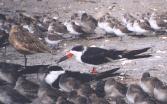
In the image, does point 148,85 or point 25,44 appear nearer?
point 148,85

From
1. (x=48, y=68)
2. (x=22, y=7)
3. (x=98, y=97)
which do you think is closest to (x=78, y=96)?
(x=98, y=97)

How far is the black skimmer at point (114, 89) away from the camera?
35.0 ft

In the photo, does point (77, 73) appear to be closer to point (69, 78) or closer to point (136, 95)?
point (69, 78)

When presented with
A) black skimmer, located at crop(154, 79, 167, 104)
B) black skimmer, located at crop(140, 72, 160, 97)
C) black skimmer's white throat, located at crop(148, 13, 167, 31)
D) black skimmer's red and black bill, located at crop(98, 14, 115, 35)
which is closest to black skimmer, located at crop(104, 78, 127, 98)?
black skimmer, located at crop(140, 72, 160, 97)

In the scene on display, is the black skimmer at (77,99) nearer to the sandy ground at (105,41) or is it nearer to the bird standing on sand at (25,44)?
the sandy ground at (105,41)

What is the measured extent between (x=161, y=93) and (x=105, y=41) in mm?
4924

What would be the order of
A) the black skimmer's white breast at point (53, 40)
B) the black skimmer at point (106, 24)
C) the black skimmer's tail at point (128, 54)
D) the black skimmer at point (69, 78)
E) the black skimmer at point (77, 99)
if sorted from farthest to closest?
the black skimmer at point (106, 24) → the black skimmer's white breast at point (53, 40) → the black skimmer's tail at point (128, 54) → the black skimmer at point (69, 78) → the black skimmer at point (77, 99)

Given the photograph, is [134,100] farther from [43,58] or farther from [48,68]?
[43,58]

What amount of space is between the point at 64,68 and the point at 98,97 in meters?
2.87

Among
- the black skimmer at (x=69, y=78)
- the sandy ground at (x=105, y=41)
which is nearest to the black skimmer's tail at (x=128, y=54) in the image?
the sandy ground at (x=105, y=41)

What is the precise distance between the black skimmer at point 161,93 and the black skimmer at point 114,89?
2.09 ft

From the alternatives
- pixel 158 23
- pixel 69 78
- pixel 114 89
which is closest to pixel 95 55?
pixel 69 78

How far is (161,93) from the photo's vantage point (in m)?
10.3

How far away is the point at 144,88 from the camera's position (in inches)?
421
